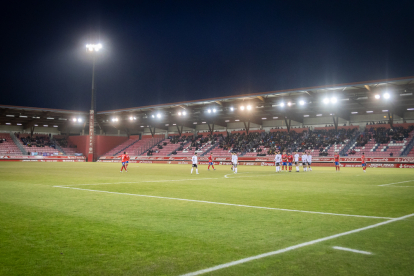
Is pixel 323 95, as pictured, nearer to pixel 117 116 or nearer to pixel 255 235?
pixel 255 235

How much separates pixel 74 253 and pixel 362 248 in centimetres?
435

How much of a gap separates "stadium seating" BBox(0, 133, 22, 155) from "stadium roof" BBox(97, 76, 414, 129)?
16.8 metres

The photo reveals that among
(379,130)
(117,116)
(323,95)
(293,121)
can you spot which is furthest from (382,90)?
(117,116)

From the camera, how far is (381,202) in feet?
32.4

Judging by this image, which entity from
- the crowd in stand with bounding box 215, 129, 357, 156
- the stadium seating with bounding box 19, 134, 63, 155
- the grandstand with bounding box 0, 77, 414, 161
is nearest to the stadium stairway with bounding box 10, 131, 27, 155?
the grandstand with bounding box 0, 77, 414, 161

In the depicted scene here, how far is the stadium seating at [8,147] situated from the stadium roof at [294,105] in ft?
55.1

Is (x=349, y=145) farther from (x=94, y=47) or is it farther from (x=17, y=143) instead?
(x=17, y=143)

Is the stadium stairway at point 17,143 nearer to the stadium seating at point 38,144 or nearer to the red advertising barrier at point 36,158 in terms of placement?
the stadium seating at point 38,144

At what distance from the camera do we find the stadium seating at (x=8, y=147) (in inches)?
2349

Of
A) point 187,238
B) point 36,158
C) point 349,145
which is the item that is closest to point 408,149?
point 349,145

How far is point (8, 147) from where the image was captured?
6128 cm

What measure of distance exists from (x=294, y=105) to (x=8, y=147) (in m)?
53.7

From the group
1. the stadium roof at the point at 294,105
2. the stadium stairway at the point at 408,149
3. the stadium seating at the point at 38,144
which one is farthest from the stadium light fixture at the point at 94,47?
the stadium stairway at the point at 408,149

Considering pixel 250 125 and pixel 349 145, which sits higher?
pixel 250 125
